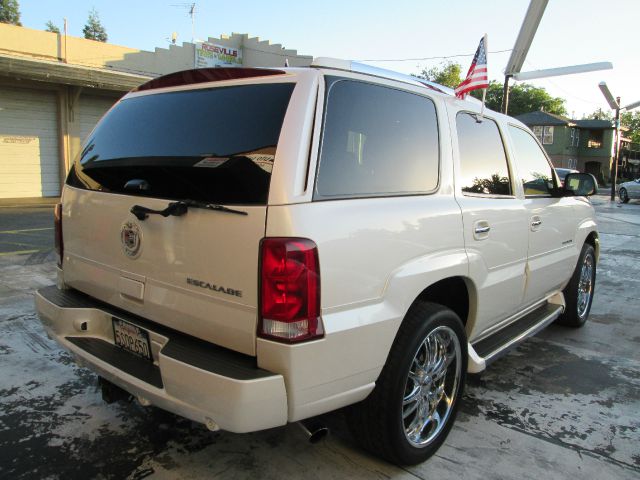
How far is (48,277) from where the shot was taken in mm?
6398

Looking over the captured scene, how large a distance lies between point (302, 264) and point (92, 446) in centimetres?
172

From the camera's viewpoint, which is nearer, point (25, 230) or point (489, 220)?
point (489, 220)

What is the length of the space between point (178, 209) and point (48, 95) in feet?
61.5

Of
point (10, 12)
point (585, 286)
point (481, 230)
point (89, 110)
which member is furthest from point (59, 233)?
point (10, 12)

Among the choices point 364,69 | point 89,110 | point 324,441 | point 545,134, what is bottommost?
point 324,441

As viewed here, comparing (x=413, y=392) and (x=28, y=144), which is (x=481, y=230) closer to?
(x=413, y=392)

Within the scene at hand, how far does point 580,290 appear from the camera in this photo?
524 cm

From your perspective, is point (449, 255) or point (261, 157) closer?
point (261, 157)

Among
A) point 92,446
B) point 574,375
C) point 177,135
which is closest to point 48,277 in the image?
point 92,446

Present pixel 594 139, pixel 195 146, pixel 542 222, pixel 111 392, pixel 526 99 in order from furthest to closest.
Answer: pixel 526 99 → pixel 594 139 → pixel 542 222 → pixel 111 392 → pixel 195 146

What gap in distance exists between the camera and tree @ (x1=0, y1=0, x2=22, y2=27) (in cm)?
5571

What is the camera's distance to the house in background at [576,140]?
176 ft

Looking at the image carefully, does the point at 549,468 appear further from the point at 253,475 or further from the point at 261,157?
the point at 261,157

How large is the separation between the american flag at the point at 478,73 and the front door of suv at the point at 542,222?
0.42m
